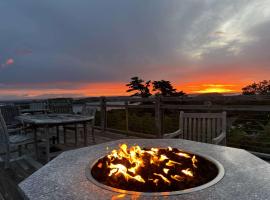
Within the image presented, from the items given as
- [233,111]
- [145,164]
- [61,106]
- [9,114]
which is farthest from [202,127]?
[9,114]

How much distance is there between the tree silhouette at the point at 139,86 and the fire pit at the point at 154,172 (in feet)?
20.1

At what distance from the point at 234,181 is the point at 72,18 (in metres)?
6.19

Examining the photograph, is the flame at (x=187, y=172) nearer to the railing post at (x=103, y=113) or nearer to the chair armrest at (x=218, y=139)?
the chair armrest at (x=218, y=139)

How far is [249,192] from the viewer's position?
1056 millimetres

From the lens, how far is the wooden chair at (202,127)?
272 cm

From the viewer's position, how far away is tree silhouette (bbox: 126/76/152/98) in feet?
25.7

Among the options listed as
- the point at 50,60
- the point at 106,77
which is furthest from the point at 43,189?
the point at 106,77

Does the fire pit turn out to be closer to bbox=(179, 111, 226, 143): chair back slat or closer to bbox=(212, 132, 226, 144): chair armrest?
bbox=(212, 132, 226, 144): chair armrest

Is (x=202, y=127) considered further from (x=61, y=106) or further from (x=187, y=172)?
(x=61, y=106)

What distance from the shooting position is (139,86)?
802 centimetres

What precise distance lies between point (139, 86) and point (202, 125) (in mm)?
5285

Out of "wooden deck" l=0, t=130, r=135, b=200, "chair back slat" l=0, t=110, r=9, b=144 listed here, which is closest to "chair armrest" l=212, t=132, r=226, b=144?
"wooden deck" l=0, t=130, r=135, b=200

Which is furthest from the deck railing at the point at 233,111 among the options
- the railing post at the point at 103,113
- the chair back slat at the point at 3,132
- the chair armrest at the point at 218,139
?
the chair back slat at the point at 3,132

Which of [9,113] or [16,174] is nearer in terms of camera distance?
[16,174]
